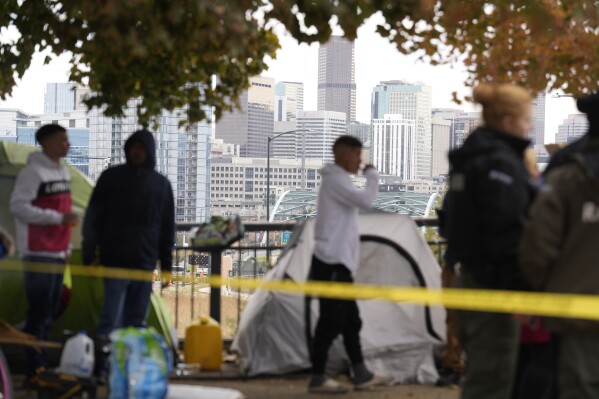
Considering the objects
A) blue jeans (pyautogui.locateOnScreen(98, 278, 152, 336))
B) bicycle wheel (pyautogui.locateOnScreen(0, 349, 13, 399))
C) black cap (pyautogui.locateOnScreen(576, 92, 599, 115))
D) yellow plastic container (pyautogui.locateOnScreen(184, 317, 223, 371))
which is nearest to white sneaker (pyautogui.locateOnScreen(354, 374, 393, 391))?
yellow plastic container (pyautogui.locateOnScreen(184, 317, 223, 371))

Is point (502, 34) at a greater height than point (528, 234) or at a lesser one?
greater

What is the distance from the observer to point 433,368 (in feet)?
30.2

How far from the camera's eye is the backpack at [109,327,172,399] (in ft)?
21.1

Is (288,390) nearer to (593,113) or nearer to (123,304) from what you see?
(123,304)

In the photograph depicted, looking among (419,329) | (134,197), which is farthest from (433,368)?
(134,197)

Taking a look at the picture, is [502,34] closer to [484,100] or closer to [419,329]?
[419,329]

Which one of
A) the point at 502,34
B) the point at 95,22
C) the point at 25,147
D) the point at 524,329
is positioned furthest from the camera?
Answer: the point at 502,34

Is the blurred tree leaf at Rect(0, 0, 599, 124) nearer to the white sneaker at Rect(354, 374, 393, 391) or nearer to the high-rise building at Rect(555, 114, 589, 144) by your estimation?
the high-rise building at Rect(555, 114, 589, 144)

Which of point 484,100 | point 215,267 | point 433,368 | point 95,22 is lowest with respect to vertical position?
point 433,368

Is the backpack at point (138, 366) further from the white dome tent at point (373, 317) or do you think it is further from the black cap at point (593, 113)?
the black cap at point (593, 113)

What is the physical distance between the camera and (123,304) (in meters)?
8.34

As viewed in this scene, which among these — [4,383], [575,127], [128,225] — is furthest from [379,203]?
[4,383]

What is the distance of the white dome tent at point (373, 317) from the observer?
367 inches

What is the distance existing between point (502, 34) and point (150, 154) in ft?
14.3
